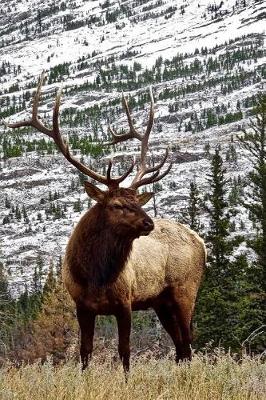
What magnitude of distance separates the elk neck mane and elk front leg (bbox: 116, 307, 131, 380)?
0.37 m

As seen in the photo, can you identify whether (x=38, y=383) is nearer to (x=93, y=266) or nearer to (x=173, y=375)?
(x=173, y=375)

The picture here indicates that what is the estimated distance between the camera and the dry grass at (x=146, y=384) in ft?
16.9

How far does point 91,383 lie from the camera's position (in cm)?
557

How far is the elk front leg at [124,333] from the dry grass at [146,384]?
1.63 meters

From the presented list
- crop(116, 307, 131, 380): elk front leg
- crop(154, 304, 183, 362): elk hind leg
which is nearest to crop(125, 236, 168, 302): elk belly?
crop(154, 304, 183, 362): elk hind leg

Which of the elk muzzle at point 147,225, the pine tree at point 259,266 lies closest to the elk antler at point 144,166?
the elk muzzle at point 147,225

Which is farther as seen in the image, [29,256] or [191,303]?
[29,256]

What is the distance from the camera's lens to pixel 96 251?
832 centimetres

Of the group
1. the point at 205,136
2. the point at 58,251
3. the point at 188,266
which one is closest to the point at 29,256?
the point at 58,251

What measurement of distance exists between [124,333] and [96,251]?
0.95 metres

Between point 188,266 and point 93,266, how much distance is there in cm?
220

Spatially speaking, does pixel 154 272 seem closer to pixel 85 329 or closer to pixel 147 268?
pixel 147 268

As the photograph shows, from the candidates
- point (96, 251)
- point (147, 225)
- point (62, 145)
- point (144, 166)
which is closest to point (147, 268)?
point (96, 251)

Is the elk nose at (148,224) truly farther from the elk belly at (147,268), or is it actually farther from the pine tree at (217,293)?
the pine tree at (217,293)
